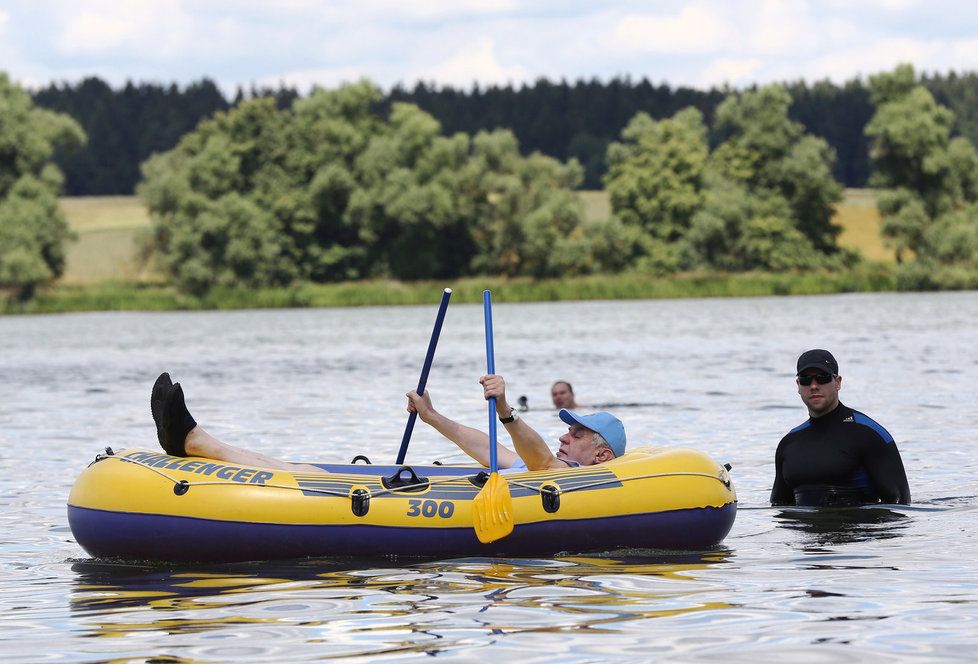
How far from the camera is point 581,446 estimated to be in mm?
9477

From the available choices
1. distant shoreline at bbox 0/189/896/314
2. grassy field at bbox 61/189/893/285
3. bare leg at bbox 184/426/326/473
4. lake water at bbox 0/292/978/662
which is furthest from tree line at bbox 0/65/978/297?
bare leg at bbox 184/426/326/473

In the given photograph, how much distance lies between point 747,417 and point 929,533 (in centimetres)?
852

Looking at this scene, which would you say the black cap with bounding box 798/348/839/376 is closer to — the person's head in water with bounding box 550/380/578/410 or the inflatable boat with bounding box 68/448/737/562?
the inflatable boat with bounding box 68/448/737/562

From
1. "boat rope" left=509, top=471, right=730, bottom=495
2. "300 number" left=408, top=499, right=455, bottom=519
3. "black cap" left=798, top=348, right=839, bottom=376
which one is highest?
"black cap" left=798, top=348, right=839, bottom=376

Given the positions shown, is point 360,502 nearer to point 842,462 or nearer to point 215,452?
point 215,452

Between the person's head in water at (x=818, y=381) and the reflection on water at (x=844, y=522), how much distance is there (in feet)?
2.24

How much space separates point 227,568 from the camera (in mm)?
8875

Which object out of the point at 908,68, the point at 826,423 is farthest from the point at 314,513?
the point at 908,68

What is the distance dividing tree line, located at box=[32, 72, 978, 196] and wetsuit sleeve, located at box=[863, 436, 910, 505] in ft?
416

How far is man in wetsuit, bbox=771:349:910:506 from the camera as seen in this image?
31.7 feet

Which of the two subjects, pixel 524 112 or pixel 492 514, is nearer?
pixel 492 514

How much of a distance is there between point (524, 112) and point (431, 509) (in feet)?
448

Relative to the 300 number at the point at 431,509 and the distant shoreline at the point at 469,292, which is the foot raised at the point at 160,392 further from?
the distant shoreline at the point at 469,292

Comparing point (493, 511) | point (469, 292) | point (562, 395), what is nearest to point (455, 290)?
point (469, 292)
